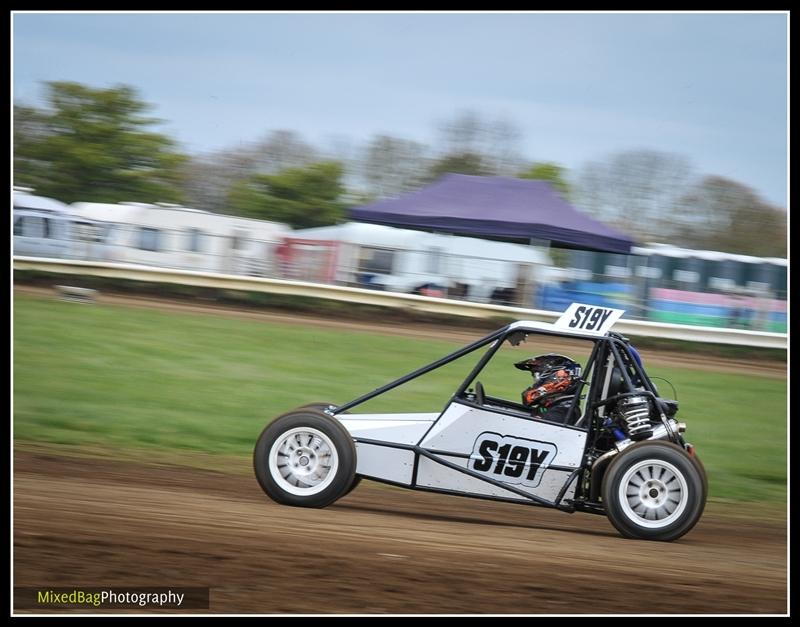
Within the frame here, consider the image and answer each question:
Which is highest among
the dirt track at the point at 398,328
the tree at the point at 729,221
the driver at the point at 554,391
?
the tree at the point at 729,221

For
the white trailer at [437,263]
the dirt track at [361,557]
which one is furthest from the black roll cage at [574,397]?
the white trailer at [437,263]

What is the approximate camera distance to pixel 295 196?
18562mm

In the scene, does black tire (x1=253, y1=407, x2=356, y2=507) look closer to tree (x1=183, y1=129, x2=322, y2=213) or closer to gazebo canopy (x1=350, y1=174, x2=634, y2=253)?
gazebo canopy (x1=350, y1=174, x2=634, y2=253)

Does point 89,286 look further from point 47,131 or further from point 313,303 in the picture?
point 47,131

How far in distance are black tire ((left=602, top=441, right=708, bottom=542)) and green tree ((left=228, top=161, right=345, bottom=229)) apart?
1331cm

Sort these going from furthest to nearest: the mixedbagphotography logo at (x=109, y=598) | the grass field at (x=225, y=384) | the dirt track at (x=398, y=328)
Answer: the dirt track at (x=398, y=328), the grass field at (x=225, y=384), the mixedbagphotography logo at (x=109, y=598)

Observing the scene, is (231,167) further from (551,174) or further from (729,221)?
(729,221)

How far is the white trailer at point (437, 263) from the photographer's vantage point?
44.2 ft

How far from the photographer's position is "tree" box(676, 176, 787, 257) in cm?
1797

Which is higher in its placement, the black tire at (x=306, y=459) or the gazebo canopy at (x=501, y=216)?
the gazebo canopy at (x=501, y=216)

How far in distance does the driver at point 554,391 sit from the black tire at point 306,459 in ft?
4.11

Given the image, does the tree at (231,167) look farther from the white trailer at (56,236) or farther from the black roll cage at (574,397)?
the black roll cage at (574,397)

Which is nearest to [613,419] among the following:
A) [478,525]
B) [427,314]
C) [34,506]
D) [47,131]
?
[478,525]

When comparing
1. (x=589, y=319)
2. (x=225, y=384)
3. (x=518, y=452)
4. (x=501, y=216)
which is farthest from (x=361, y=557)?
(x=501, y=216)
